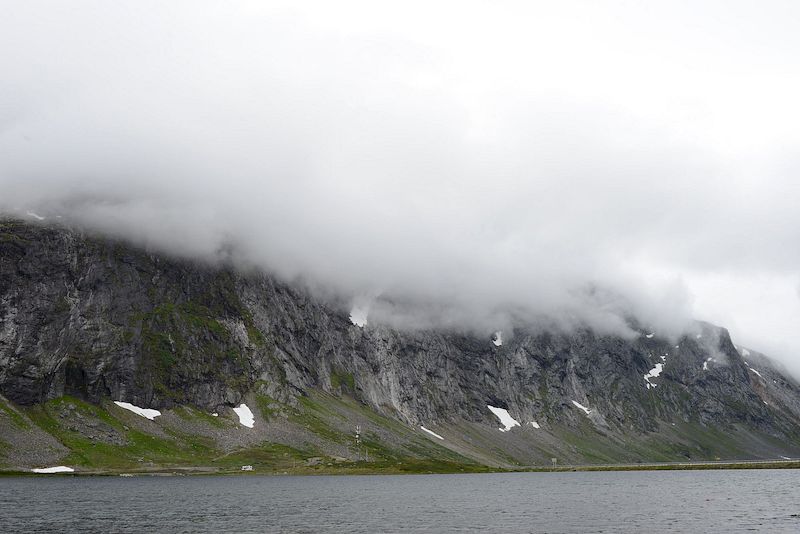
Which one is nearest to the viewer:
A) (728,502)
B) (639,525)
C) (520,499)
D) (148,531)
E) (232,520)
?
(148,531)

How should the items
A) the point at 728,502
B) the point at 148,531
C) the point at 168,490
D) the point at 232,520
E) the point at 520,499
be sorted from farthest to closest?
the point at 168,490 < the point at 520,499 < the point at 728,502 < the point at 232,520 < the point at 148,531

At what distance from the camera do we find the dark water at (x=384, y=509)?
8175 cm

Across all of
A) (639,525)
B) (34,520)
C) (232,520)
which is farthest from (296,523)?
(639,525)

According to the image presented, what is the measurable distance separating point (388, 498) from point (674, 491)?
6452 centimetres

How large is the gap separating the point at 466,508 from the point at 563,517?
20074 mm

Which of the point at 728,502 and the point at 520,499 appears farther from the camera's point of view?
the point at 520,499

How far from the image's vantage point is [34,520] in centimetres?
8475

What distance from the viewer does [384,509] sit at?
107m

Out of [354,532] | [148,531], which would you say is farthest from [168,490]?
[354,532]

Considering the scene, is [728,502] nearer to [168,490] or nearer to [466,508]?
[466,508]

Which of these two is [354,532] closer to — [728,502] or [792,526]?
[792,526]

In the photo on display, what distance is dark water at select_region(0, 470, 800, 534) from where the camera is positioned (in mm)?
81750

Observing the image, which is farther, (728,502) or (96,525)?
(728,502)

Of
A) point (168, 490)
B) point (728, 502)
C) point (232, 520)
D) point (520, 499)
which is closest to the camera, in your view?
point (232, 520)
